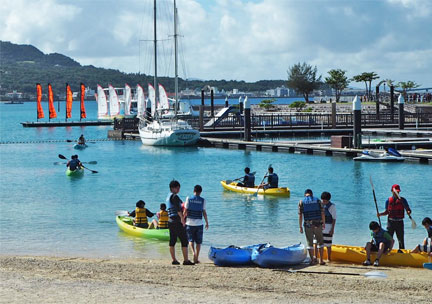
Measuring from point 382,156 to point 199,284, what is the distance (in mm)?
31073

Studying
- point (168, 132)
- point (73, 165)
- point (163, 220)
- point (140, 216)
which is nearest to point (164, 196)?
point (73, 165)

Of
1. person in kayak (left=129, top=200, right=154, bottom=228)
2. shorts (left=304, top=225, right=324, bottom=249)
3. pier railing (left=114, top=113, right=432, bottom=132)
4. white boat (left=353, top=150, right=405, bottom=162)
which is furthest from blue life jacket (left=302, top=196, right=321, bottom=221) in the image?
pier railing (left=114, top=113, right=432, bottom=132)

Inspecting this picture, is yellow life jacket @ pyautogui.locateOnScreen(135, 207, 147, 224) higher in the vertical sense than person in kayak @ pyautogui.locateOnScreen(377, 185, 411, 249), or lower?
lower

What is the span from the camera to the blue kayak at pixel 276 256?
1661 centimetres

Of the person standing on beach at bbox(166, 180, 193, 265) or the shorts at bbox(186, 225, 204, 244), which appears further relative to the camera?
the shorts at bbox(186, 225, 204, 244)

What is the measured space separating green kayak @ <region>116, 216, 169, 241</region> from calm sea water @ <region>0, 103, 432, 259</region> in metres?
0.22

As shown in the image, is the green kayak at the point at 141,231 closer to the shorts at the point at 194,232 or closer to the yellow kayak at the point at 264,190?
the shorts at the point at 194,232

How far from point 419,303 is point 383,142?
3827 centimetres

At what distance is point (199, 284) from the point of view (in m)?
14.6

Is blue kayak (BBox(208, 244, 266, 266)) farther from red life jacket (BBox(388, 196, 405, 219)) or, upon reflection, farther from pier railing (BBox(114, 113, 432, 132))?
pier railing (BBox(114, 113, 432, 132))

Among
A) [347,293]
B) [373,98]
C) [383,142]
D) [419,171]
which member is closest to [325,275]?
[347,293]

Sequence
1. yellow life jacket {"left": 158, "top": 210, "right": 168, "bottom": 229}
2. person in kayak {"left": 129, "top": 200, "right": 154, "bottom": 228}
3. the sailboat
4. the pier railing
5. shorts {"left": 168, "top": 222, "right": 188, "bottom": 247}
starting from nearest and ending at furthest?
shorts {"left": 168, "top": 222, "right": 188, "bottom": 247}, yellow life jacket {"left": 158, "top": 210, "right": 168, "bottom": 229}, person in kayak {"left": 129, "top": 200, "right": 154, "bottom": 228}, the sailboat, the pier railing

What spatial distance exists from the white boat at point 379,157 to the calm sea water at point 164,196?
1.36ft

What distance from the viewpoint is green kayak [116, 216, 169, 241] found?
21.2 m
